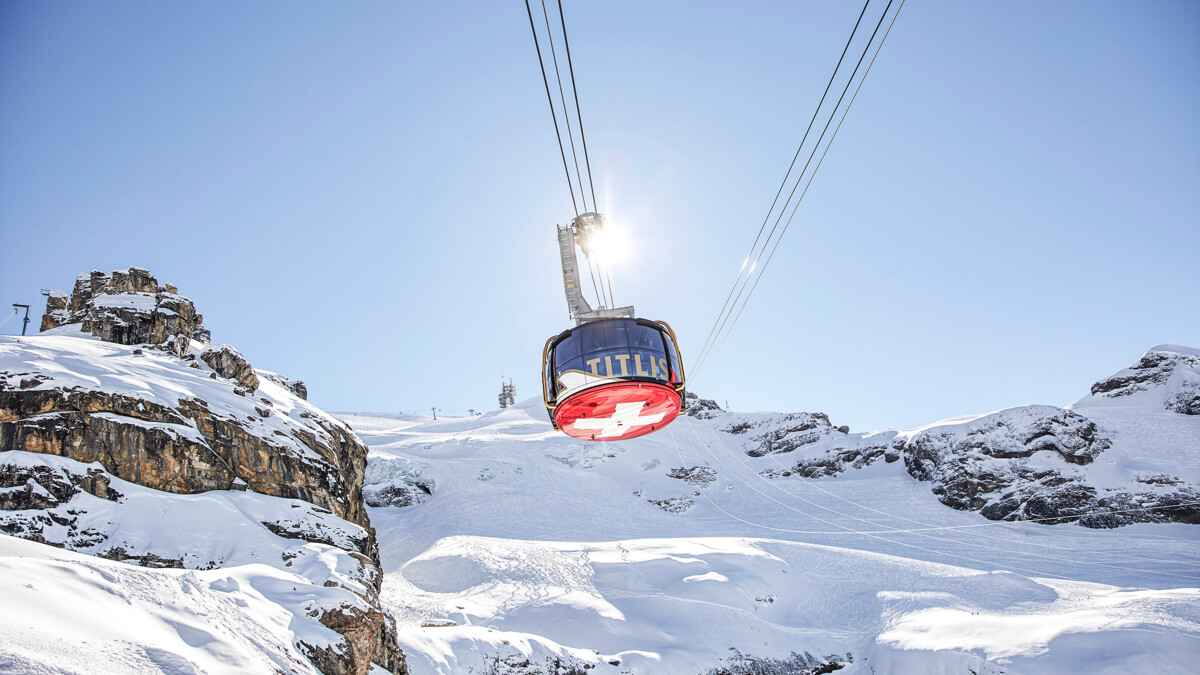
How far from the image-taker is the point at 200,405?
87.7 feet

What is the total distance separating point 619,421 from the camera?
11539 mm

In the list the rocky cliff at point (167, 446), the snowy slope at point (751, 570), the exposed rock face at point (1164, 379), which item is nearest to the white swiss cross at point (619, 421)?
the rocky cliff at point (167, 446)

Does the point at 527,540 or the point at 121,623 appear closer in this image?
the point at 121,623

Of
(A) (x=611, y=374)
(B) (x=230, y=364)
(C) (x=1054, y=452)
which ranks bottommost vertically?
(A) (x=611, y=374)

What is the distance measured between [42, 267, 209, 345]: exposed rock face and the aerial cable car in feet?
122

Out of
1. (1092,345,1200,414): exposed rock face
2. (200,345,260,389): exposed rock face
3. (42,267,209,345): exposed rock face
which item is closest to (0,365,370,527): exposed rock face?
(200,345,260,389): exposed rock face

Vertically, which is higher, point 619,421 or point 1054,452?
point 1054,452

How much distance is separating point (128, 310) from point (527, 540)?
108ft

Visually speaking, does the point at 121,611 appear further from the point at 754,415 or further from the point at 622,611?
the point at 754,415

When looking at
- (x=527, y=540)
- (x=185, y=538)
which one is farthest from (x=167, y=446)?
(x=527, y=540)

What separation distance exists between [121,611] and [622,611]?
31338 mm

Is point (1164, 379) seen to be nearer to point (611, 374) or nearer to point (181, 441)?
point (611, 374)

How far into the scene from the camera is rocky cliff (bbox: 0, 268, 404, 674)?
19.4 metres

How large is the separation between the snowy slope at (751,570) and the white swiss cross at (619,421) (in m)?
18.4
